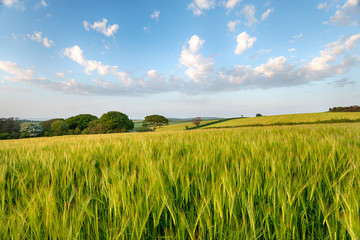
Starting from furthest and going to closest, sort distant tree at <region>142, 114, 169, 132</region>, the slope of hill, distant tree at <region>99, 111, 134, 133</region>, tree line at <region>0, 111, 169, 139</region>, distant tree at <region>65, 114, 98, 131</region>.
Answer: distant tree at <region>65, 114, 98, 131</region>, distant tree at <region>142, 114, 169, 132</region>, distant tree at <region>99, 111, 134, 133</region>, tree line at <region>0, 111, 169, 139</region>, the slope of hill

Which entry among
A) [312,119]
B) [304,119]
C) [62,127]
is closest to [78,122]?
[62,127]

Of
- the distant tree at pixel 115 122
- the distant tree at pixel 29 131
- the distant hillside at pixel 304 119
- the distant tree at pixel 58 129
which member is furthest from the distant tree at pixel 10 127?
the distant hillside at pixel 304 119

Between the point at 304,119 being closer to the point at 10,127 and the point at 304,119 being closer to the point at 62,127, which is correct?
the point at 62,127

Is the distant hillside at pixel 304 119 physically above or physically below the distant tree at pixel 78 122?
below

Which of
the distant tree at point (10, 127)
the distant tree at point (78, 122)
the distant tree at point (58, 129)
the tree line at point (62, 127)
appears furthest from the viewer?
the distant tree at point (78, 122)

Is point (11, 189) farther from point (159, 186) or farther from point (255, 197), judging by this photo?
point (255, 197)

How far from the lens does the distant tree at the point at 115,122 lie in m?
36.0

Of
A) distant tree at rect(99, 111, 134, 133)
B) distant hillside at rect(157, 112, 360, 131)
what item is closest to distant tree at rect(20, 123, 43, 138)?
distant tree at rect(99, 111, 134, 133)

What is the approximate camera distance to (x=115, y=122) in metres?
36.4

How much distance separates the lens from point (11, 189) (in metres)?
1.08

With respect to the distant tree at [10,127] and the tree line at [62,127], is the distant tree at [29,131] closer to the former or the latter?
the tree line at [62,127]

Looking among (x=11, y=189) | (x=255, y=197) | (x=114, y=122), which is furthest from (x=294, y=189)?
(x=114, y=122)

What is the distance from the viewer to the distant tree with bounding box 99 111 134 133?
118ft

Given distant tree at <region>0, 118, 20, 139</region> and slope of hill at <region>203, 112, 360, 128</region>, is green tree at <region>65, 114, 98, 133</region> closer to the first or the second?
distant tree at <region>0, 118, 20, 139</region>
